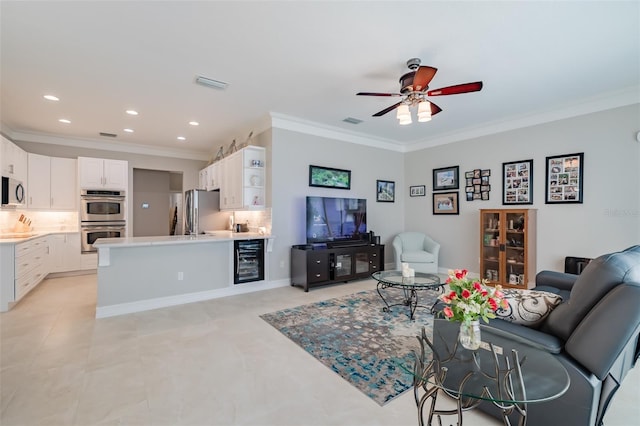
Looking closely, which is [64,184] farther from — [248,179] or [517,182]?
[517,182]

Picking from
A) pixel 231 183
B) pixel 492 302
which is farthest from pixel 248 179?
pixel 492 302

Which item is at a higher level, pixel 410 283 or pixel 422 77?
pixel 422 77

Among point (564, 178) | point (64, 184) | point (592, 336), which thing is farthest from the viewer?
point (64, 184)

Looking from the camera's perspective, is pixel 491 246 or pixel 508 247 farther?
pixel 491 246

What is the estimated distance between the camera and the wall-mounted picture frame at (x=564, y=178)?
4.38m

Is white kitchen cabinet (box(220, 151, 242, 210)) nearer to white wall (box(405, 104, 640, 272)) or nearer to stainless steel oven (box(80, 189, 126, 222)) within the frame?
stainless steel oven (box(80, 189, 126, 222))

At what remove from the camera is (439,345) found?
1.90 metres

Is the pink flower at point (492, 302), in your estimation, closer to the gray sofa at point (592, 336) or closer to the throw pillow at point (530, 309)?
the gray sofa at point (592, 336)

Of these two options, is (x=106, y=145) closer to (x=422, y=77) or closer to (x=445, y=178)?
(x=422, y=77)

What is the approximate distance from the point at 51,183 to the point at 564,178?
911 centimetres

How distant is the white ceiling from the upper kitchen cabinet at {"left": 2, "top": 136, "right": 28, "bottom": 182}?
1.68 ft

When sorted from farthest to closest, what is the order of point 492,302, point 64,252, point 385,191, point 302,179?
point 385,191
point 64,252
point 302,179
point 492,302

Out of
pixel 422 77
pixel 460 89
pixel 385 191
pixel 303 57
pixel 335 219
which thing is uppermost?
pixel 303 57

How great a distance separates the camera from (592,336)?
1.47 metres
